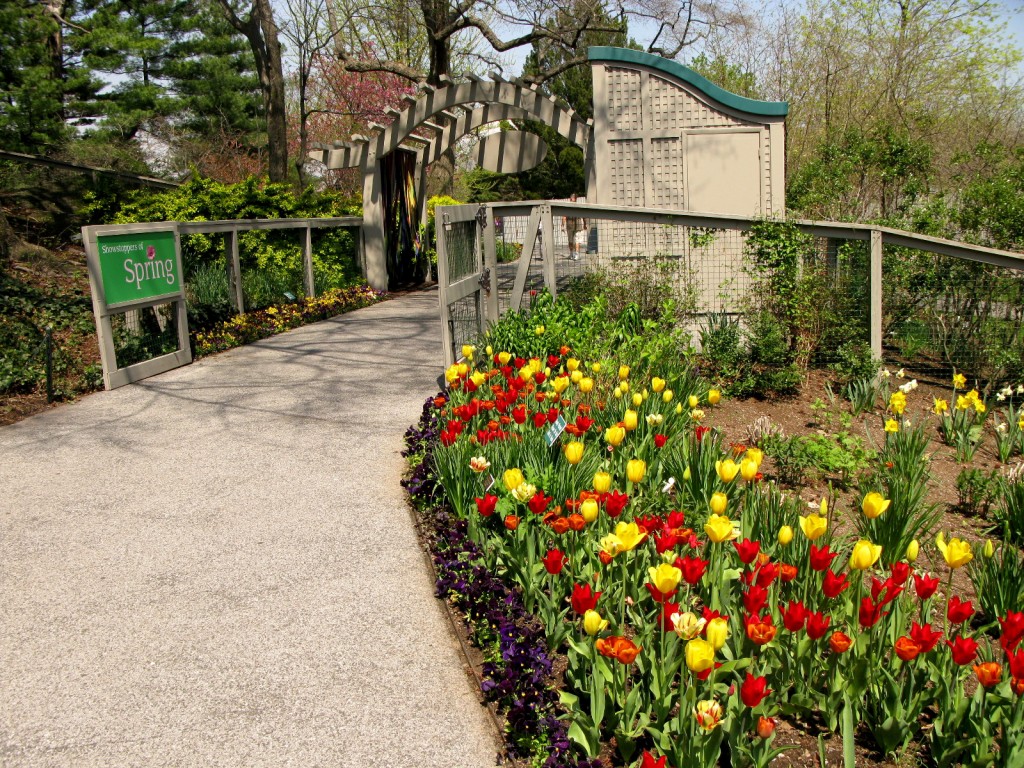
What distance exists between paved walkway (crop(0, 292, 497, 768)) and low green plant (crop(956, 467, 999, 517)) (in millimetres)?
3041

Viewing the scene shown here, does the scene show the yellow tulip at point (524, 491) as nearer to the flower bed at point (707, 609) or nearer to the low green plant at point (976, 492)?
the flower bed at point (707, 609)

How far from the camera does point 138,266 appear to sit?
29.9 feet

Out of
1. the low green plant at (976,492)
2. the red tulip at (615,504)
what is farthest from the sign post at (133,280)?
the low green plant at (976,492)

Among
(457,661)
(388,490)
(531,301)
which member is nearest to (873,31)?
(531,301)

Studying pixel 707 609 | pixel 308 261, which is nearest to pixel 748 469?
pixel 707 609

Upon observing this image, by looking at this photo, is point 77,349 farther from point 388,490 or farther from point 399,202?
point 399,202

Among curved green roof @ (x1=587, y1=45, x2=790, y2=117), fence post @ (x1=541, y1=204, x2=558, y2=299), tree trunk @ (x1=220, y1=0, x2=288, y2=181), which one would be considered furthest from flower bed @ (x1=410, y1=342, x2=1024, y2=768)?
tree trunk @ (x1=220, y1=0, x2=288, y2=181)

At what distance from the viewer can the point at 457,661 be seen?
149 inches

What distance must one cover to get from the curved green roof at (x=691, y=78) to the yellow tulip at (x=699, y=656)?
10347 millimetres

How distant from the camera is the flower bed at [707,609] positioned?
9.11 feet

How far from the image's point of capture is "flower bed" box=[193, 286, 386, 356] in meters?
10.8

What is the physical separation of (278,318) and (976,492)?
9.16 m

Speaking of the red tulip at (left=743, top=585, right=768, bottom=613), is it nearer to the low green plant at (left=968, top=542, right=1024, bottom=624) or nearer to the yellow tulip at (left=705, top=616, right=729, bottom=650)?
the yellow tulip at (left=705, top=616, right=729, bottom=650)

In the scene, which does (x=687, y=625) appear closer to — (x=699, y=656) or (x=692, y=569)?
(x=699, y=656)
